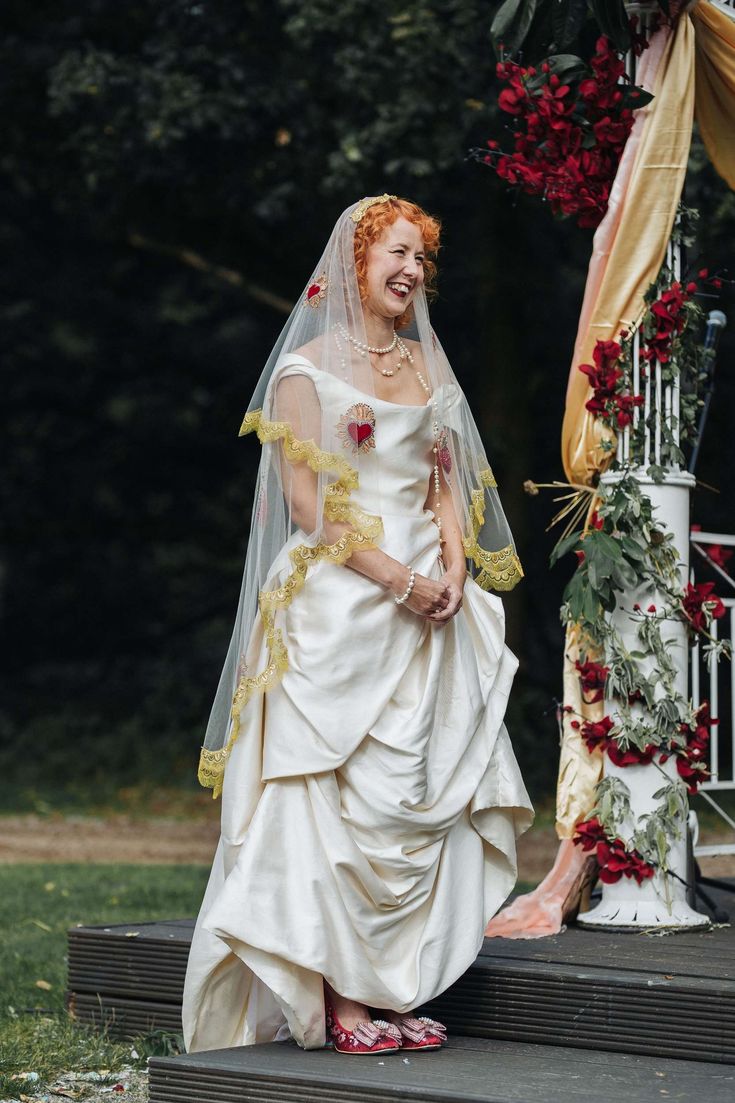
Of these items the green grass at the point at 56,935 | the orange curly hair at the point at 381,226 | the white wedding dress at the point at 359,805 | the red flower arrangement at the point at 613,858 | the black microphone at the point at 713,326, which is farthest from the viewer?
the black microphone at the point at 713,326

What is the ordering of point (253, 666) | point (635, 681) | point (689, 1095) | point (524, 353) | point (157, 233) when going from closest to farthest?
point (689, 1095) → point (253, 666) → point (635, 681) → point (524, 353) → point (157, 233)

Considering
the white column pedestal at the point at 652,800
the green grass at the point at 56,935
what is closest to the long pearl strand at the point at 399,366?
the white column pedestal at the point at 652,800

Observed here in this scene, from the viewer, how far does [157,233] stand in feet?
42.2

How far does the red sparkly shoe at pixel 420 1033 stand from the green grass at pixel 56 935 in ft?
3.64

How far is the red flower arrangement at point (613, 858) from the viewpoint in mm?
4488

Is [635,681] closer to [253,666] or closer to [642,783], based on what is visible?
[642,783]

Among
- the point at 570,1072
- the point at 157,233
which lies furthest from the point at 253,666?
the point at 157,233

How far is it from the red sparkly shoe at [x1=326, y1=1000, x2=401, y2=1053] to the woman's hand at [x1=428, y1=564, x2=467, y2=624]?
0.93 metres

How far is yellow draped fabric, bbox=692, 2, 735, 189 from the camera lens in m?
4.72

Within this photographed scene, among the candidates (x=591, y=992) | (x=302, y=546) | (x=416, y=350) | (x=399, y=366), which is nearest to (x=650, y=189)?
(x=416, y=350)

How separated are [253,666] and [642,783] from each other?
1465 mm

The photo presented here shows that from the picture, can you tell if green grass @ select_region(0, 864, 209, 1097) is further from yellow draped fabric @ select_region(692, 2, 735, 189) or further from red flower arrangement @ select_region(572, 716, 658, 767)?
yellow draped fabric @ select_region(692, 2, 735, 189)

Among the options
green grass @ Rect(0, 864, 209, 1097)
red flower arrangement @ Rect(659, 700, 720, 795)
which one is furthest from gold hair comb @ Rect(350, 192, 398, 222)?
green grass @ Rect(0, 864, 209, 1097)

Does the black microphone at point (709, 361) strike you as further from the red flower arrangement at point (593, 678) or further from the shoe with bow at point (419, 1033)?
the shoe with bow at point (419, 1033)
